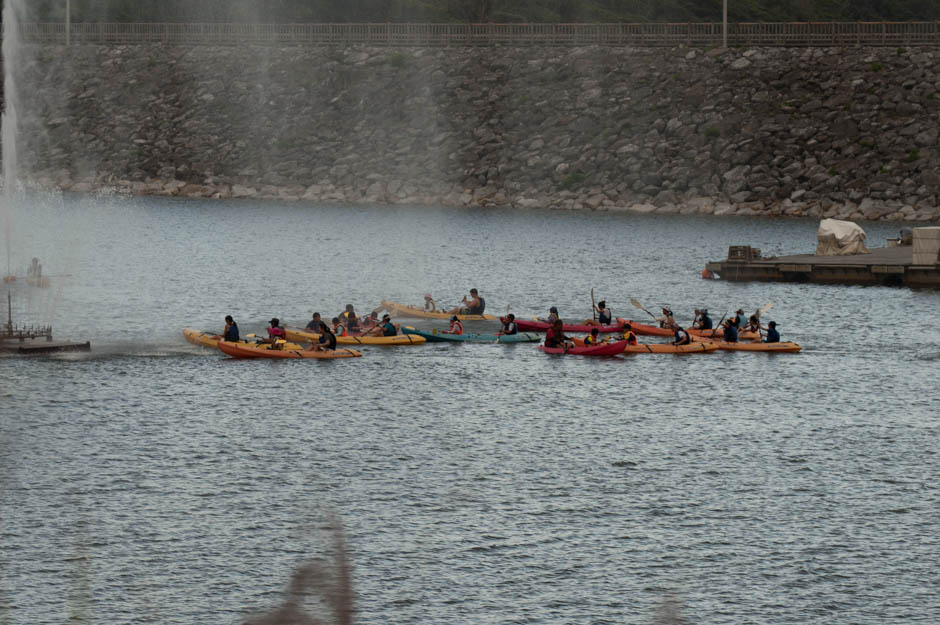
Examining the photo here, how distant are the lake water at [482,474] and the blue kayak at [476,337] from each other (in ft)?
3.62

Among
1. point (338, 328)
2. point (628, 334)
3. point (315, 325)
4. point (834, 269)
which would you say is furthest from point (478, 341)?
point (834, 269)

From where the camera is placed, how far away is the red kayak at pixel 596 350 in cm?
8594

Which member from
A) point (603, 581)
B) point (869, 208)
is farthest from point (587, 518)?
point (869, 208)

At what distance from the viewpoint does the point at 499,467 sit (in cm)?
6034

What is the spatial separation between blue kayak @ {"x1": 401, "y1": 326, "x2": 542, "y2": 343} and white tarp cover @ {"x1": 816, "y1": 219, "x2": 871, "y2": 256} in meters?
47.3

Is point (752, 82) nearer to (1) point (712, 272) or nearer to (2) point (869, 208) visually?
(2) point (869, 208)

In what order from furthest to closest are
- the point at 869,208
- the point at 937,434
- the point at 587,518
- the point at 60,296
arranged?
the point at 869,208 < the point at 60,296 < the point at 937,434 < the point at 587,518

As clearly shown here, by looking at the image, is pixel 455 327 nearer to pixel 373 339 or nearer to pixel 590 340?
pixel 373 339

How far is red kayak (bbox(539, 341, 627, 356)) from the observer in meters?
85.9

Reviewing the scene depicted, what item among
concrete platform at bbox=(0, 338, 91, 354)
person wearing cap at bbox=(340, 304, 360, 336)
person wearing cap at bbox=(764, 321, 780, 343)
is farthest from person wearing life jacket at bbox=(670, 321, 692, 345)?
concrete platform at bbox=(0, 338, 91, 354)

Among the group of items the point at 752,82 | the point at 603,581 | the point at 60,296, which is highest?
the point at 752,82

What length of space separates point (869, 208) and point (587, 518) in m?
132

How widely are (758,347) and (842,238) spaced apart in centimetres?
4391

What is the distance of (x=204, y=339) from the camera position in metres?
87.0
